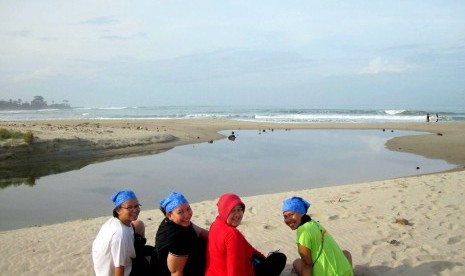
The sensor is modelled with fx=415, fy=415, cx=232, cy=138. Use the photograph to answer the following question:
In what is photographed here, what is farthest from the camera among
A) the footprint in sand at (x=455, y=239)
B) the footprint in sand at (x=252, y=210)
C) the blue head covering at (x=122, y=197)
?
the footprint in sand at (x=252, y=210)

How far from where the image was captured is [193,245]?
13.4 ft

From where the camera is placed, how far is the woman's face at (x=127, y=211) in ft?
13.5

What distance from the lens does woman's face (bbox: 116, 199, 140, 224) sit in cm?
412

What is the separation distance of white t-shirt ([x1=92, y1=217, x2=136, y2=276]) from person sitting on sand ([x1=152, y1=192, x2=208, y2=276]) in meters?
0.31

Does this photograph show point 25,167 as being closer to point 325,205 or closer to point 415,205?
point 325,205

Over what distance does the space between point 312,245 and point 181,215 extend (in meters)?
1.36

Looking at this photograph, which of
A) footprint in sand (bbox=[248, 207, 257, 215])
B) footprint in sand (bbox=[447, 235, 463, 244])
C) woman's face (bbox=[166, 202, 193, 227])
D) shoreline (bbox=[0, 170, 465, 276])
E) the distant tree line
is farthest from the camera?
the distant tree line

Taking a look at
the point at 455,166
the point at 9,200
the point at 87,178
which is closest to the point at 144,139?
the point at 87,178

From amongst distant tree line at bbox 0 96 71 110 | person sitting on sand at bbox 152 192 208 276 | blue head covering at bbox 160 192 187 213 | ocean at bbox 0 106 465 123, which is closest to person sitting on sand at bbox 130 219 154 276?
person sitting on sand at bbox 152 192 208 276

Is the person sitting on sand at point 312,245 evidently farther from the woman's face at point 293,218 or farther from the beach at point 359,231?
the beach at point 359,231

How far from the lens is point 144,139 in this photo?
2267 cm

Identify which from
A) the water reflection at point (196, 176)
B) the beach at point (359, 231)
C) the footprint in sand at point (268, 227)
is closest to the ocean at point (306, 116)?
the water reflection at point (196, 176)

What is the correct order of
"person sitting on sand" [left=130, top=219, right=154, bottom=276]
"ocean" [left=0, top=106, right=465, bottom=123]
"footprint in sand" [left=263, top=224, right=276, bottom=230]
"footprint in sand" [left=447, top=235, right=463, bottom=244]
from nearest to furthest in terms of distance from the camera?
"person sitting on sand" [left=130, top=219, right=154, bottom=276] < "footprint in sand" [left=447, top=235, right=463, bottom=244] < "footprint in sand" [left=263, top=224, right=276, bottom=230] < "ocean" [left=0, top=106, right=465, bottom=123]

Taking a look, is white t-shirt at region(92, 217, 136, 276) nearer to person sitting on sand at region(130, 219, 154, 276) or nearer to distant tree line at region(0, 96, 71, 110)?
person sitting on sand at region(130, 219, 154, 276)
